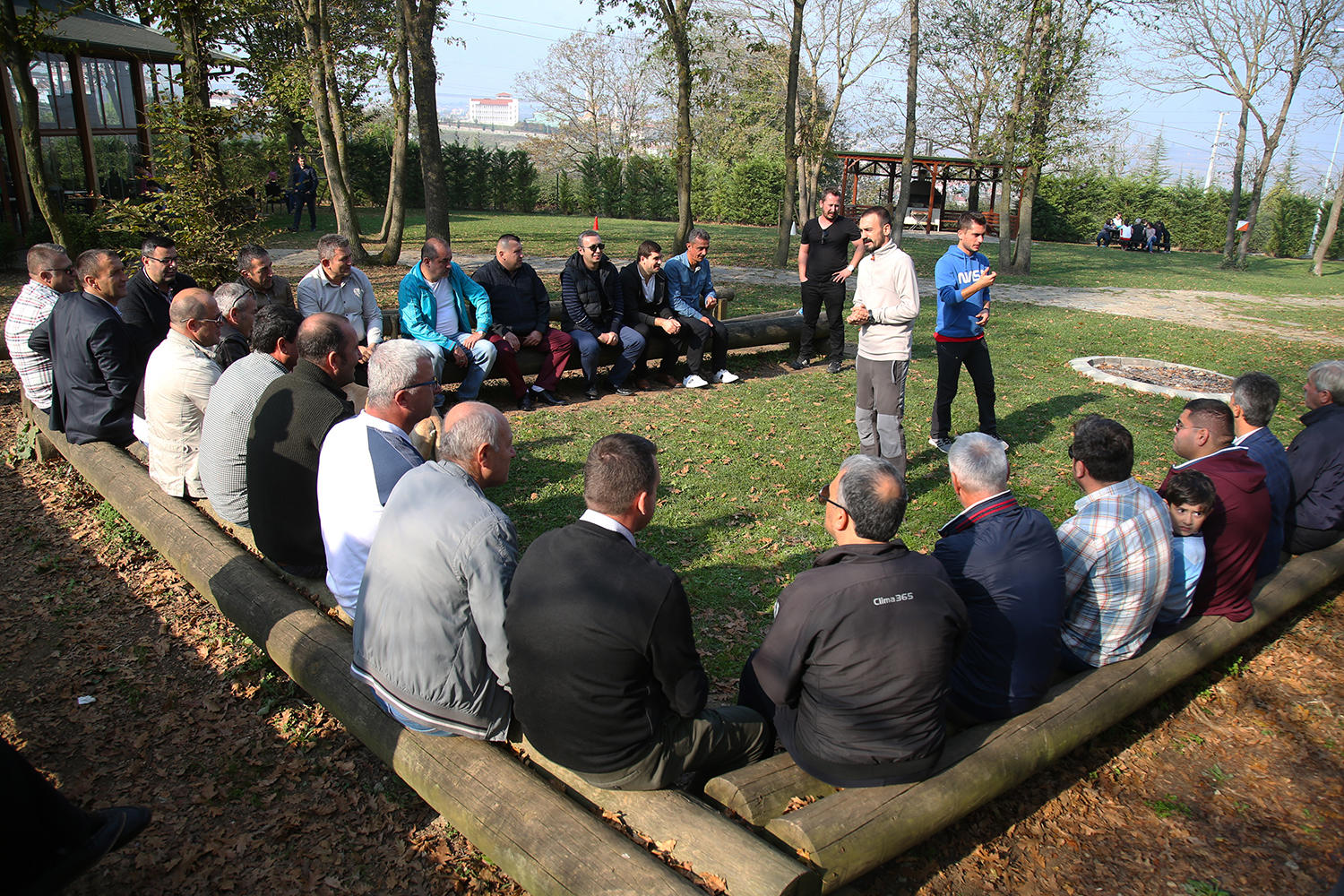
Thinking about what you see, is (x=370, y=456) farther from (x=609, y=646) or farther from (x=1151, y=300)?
(x=1151, y=300)

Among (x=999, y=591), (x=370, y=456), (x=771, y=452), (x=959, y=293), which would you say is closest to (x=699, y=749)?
(x=999, y=591)

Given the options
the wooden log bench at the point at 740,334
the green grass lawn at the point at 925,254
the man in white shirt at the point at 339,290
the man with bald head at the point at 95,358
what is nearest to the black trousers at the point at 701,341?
the wooden log bench at the point at 740,334

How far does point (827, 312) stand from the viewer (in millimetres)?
9758

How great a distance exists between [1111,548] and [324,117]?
14.4m

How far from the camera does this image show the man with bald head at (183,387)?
4.55 meters

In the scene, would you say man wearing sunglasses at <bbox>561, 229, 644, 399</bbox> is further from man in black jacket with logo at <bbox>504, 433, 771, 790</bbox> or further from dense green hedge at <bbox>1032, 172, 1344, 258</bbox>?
dense green hedge at <bbox>1032, 172, 1344, 258</bbox>

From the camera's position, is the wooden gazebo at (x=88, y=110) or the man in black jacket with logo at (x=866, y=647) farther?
the wooden gazebo at (x=88, y=110)

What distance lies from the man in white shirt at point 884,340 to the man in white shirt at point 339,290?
4.03 meters

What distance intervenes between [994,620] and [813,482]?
306cm

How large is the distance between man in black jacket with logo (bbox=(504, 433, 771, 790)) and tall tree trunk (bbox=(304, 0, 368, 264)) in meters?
13.3

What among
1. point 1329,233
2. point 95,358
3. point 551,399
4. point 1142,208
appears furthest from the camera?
point 1142,208

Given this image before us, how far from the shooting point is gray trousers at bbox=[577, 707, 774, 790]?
2.58 m

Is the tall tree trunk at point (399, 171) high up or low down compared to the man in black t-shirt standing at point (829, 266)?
up

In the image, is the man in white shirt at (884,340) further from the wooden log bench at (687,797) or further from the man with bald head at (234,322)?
the man with bald head at (234,322)
